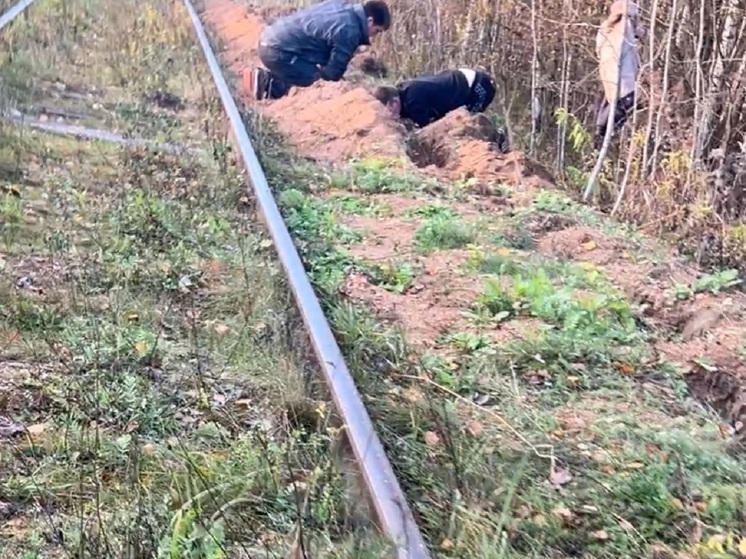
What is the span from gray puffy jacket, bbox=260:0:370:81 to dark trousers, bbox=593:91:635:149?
8.18 feet

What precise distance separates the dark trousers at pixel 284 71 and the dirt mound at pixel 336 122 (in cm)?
20

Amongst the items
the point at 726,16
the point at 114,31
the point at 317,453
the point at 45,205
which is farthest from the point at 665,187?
the point at 114,31

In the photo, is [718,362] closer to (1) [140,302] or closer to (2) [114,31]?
(1) [140,302]

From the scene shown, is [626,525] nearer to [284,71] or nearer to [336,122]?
[336,122]

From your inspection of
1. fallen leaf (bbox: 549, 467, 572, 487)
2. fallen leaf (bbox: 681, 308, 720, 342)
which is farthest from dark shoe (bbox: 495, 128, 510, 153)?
fallen leaf (bbox: 549, 467, 572, 487)

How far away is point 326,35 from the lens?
10461 millimetres

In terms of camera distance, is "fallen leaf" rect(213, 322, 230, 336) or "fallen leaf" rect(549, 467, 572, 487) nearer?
"fallen leaf" rect(549, 467, 572, 487)

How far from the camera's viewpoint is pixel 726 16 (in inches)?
296

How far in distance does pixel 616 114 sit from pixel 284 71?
3867mm

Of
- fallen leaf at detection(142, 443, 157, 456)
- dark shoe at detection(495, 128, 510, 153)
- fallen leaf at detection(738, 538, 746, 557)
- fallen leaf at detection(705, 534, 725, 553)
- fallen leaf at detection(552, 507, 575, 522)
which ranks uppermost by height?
fallen leaf at detection(142, 443, 157, 456)

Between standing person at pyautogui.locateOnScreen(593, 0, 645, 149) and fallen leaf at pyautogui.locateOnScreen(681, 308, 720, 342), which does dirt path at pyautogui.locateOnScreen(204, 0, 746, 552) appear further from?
standing person at pyautogui.locateOnScreen(593, 0, 645, 149)

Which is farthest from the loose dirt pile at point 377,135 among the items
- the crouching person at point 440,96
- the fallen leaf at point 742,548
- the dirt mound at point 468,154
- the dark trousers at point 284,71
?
the fallen leaf at point 742,548

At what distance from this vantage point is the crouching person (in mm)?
10453

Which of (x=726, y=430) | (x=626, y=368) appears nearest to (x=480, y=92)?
(x=626, y=368)
